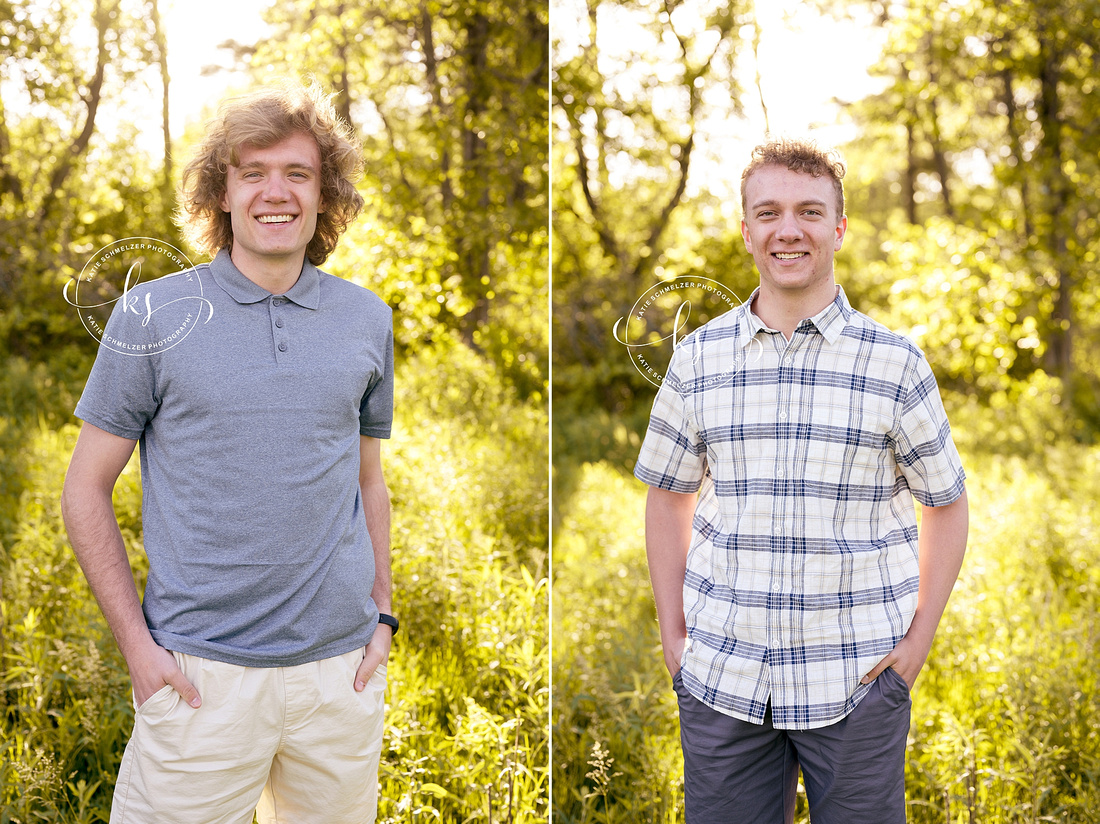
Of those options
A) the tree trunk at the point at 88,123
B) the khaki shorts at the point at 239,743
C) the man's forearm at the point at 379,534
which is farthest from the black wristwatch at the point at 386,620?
the tree trunk at the point at 88,123

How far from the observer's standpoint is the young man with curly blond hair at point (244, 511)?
1.59 m

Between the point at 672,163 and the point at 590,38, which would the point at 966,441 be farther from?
the point at 590,38

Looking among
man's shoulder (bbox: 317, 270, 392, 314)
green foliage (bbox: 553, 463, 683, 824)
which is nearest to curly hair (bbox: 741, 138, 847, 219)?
man's shoulder (bbox: 317, 270, 392, 314)

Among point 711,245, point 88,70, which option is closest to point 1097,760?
point 711,245

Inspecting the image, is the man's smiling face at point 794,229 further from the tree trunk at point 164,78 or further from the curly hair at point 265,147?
the tree trunk at point 164,78

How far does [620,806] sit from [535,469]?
1186mm

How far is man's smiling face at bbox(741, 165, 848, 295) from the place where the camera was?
5.55ft

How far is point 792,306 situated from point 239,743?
1383 mm

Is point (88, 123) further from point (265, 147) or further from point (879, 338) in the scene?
point (879, 338)

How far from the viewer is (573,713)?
2.86m

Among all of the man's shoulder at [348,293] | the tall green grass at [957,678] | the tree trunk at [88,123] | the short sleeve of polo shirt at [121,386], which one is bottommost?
the tall green grass at [957,678]

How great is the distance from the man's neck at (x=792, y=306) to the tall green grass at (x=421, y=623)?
1.35m

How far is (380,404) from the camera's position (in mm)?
1900

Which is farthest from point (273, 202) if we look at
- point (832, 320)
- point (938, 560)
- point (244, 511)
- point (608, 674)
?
point (608, 674)
